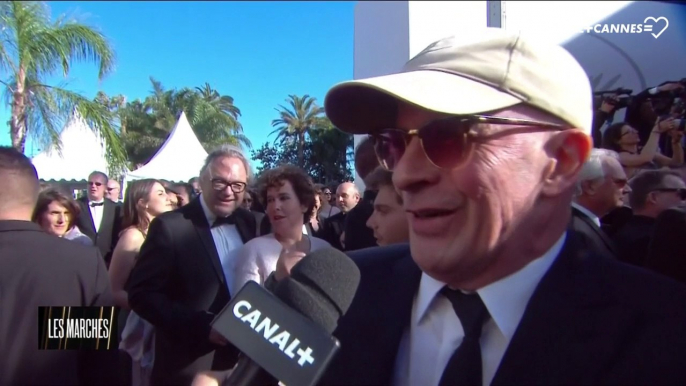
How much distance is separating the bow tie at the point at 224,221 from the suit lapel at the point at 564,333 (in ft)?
8.95

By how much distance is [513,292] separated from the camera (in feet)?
4.37

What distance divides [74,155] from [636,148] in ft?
38.0

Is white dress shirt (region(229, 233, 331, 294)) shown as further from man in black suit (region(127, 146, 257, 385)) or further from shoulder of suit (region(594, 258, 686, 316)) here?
shoulder of suit (region(594, 258, 686, 316))

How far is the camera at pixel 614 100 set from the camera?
3906 mm

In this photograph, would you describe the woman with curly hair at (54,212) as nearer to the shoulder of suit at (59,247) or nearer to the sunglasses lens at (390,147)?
the shoulder of suit at (59,247)

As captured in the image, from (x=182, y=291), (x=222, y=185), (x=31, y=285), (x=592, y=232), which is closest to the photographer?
(x=592, y=232)

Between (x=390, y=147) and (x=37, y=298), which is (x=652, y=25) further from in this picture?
(x=37, y=298)

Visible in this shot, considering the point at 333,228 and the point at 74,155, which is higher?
the point at 74,155

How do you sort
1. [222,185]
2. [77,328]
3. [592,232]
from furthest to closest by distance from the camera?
[222,185] < [77,328] < [592,232]

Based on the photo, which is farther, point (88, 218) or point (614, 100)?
point (88, 218)

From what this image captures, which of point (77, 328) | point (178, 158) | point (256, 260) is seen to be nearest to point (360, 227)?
point (256, 260)

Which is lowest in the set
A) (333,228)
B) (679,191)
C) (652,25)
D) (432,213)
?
(333,228)

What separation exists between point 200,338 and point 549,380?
2.51 metres

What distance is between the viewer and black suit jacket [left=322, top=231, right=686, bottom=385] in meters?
1.17
